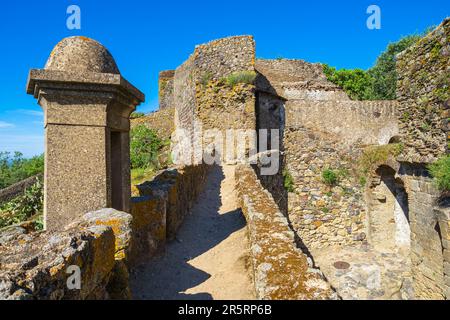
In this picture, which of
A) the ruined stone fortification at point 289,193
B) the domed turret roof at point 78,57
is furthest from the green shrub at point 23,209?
the domed turret roof at point 78,57

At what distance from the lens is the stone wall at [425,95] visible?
588 cm

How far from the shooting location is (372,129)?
12.5 m

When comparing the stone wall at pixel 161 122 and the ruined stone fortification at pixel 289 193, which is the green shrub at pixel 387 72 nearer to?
the ruined stone fortification at pixel 289 193

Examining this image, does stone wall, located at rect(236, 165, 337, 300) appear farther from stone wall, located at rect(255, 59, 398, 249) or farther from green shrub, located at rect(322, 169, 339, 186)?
green shrub, located at rect(322, 169, 339, 186)

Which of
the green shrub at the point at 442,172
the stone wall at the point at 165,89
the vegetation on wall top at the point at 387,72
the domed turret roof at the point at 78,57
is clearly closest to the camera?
the domed turret roof at the point at 78,57

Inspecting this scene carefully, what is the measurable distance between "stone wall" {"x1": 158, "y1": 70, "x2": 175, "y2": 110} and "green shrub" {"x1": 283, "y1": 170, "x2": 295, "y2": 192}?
1334cm

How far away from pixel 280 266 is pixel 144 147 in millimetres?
14612

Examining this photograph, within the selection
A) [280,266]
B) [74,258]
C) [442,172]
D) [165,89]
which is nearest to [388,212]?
[442,172]

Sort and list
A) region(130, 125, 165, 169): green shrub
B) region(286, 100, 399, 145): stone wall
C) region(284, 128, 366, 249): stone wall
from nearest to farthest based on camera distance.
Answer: region(284, 128, 366, 249): stone wall < region(286, 100, 399, 145): stone wall < region(130, 125, 165, 169): green shrub

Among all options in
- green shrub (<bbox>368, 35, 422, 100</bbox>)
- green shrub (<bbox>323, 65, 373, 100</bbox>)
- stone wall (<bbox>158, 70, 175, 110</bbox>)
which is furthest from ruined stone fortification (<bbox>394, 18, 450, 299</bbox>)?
green shrub (<bbox>323, 65, 373, 100</bbox>)

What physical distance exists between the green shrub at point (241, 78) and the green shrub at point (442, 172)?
7.64 m

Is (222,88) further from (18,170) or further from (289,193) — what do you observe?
(18,170)

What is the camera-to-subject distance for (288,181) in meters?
12.5

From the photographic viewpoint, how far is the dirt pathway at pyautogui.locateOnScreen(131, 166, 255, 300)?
11.1ft
